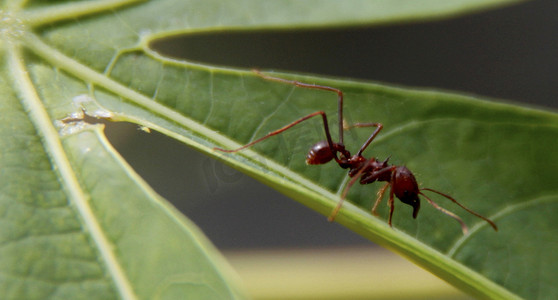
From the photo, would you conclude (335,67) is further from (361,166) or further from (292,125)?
(292,125)

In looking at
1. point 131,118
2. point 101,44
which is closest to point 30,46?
point 101,44

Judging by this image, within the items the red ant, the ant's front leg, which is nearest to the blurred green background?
the red ant

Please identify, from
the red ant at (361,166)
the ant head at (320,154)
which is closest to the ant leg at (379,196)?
the red ant at (361,166)

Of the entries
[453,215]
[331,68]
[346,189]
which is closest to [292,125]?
[346,189]

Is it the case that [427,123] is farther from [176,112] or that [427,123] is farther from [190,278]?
[190,278]

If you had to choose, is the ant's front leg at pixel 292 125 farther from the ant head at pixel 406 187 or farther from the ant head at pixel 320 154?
the ant head at pixel 406 187

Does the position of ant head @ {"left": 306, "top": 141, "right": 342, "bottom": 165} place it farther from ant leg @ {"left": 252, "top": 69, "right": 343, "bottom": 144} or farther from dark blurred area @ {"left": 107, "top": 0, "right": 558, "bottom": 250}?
Result: dark blurred area @ {"left": 107, "top": 0, "right": 558, "bottom": 250}
